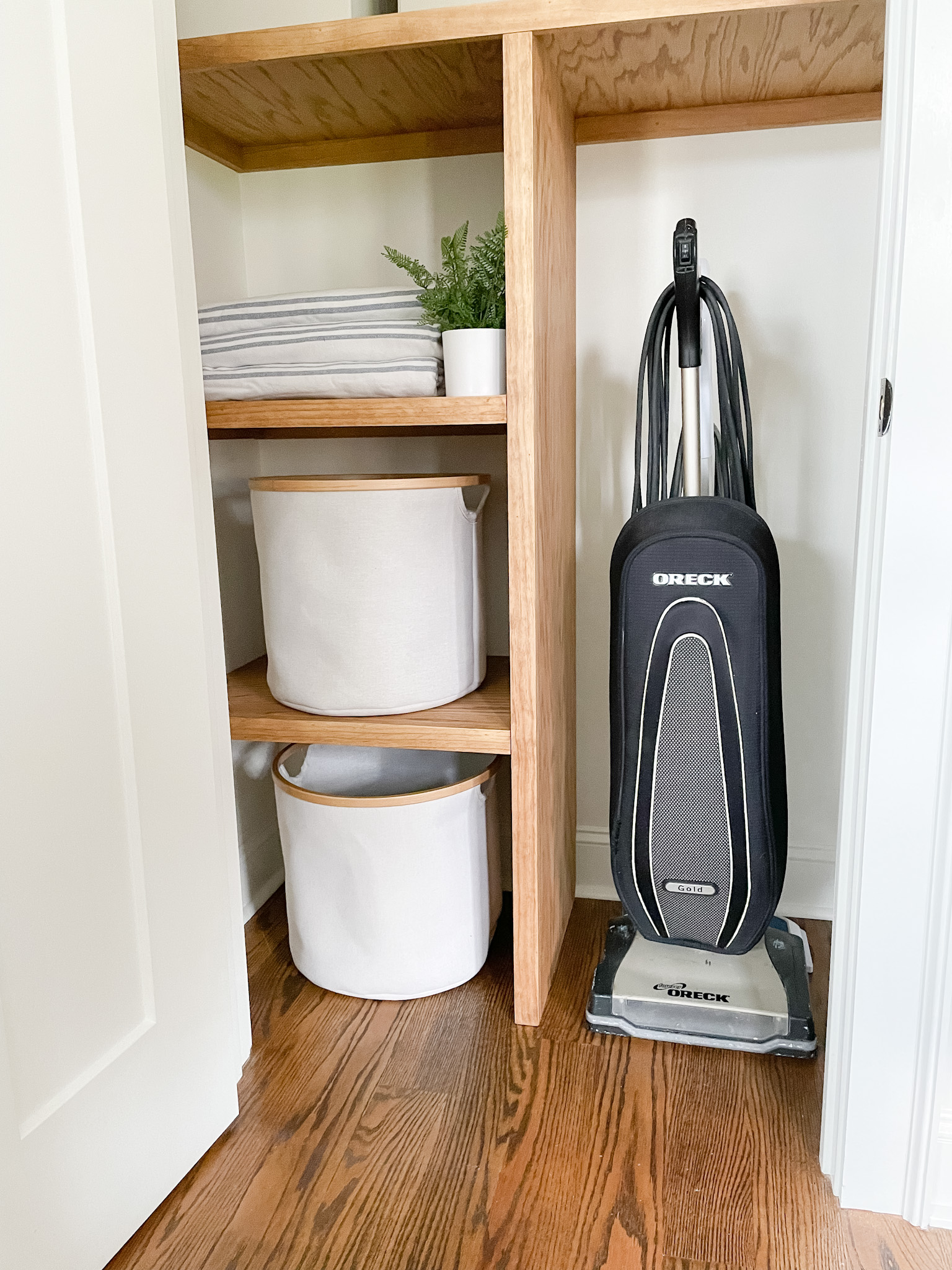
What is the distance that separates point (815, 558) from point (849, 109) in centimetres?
66

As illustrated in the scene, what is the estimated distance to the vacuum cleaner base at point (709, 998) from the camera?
1297 mm

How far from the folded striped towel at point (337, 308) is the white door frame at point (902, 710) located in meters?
0.60

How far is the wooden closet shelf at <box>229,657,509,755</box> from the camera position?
1.31m

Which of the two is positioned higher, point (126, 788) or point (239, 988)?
point (126, 788)

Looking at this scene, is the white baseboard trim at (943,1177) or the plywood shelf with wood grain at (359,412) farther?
the plywood shelf with wood grain at (359,412)

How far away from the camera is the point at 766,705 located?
1.25m

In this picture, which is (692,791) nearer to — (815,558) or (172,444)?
(815,558)

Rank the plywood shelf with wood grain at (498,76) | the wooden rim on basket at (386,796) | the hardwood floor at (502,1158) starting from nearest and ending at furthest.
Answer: the hardwood floor at (502,1158), the plywood shelf with wood grain at (498,76), the wooden rim on basket at (386,796)

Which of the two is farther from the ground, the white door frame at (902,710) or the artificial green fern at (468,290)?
the artificial green fern at (468,290)

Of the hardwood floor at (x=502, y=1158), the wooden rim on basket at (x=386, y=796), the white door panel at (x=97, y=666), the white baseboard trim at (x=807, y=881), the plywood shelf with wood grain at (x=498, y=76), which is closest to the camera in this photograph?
the white door panel at (x=97, y=666)

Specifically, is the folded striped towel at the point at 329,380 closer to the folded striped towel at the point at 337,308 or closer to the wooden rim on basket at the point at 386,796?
the folded striped towel at the point at 337,308

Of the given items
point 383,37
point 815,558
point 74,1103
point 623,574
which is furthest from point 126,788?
point 815,558

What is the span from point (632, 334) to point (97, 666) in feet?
3.34

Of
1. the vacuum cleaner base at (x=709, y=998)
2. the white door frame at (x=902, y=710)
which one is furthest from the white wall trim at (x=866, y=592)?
the vacuum cleaner base at (x=709, y=998)
